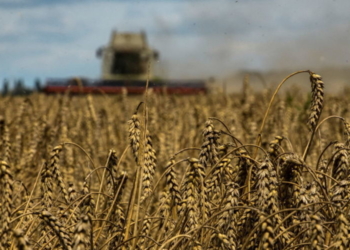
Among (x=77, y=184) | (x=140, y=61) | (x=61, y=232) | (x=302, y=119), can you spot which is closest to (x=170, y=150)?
(x=77, y=184)

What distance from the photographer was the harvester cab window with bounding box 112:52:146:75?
1108 inches

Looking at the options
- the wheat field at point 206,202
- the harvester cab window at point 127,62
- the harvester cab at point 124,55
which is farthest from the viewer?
the harvester cab window at point 127,62

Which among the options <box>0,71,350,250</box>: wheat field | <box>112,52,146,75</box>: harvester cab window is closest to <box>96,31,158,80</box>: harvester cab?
<box>112,52,146,75</box>: harvester cab window

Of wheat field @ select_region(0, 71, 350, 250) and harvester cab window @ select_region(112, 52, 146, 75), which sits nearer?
wheat field @ select_region(0, 71, 350, 250)

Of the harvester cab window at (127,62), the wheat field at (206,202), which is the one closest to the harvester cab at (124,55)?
the harvester cab window at (127,62)

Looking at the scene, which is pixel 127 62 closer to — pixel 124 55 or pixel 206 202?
pixel 124 55

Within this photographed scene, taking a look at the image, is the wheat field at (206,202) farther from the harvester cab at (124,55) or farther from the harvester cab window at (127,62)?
the harvester cab window at (127,62)

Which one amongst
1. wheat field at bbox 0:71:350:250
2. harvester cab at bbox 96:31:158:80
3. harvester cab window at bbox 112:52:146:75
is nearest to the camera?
wheat field at bbox 0:71:350:250

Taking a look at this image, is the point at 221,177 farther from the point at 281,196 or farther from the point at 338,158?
the point at 338,158

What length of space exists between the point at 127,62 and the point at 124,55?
0.48 meters

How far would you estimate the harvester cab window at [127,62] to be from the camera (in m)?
28.1

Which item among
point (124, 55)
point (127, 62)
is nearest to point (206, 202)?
point (124, 55)

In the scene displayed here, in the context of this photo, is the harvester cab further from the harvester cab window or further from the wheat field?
the wheat field

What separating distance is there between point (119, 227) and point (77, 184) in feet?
7.46
